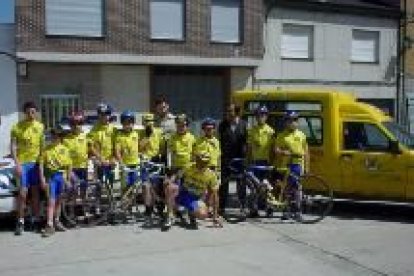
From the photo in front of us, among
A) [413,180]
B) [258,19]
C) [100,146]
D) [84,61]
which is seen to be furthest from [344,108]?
[258,19]

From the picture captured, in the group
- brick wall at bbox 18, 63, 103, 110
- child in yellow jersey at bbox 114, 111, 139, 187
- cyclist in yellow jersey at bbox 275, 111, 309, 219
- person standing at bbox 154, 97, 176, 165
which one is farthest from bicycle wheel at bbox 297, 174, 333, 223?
brick wall at bbox 18, 63, 103, 110

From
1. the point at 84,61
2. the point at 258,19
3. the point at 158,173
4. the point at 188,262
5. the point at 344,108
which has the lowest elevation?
the point at 188,262

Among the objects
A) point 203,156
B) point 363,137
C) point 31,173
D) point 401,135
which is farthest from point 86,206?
point 401,135

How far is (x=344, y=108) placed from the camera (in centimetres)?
1294

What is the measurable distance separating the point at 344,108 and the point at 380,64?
16.0 metres

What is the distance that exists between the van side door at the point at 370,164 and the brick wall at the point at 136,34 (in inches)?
421

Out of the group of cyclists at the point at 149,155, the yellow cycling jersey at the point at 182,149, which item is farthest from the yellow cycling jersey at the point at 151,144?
the yellow cycling jersey at the point at 182,149

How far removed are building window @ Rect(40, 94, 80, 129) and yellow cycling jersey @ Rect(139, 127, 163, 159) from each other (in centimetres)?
1001

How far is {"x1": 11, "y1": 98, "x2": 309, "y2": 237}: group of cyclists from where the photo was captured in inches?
430

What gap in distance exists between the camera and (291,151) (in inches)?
479

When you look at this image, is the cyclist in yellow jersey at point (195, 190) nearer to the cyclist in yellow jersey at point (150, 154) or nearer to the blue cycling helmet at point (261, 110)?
the cyclist in yellow jersey at point (150, 154)

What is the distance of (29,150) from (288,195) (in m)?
4.07

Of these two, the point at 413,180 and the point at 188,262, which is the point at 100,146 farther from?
the point at 413,180

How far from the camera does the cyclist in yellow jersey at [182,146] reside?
38.1 feet
